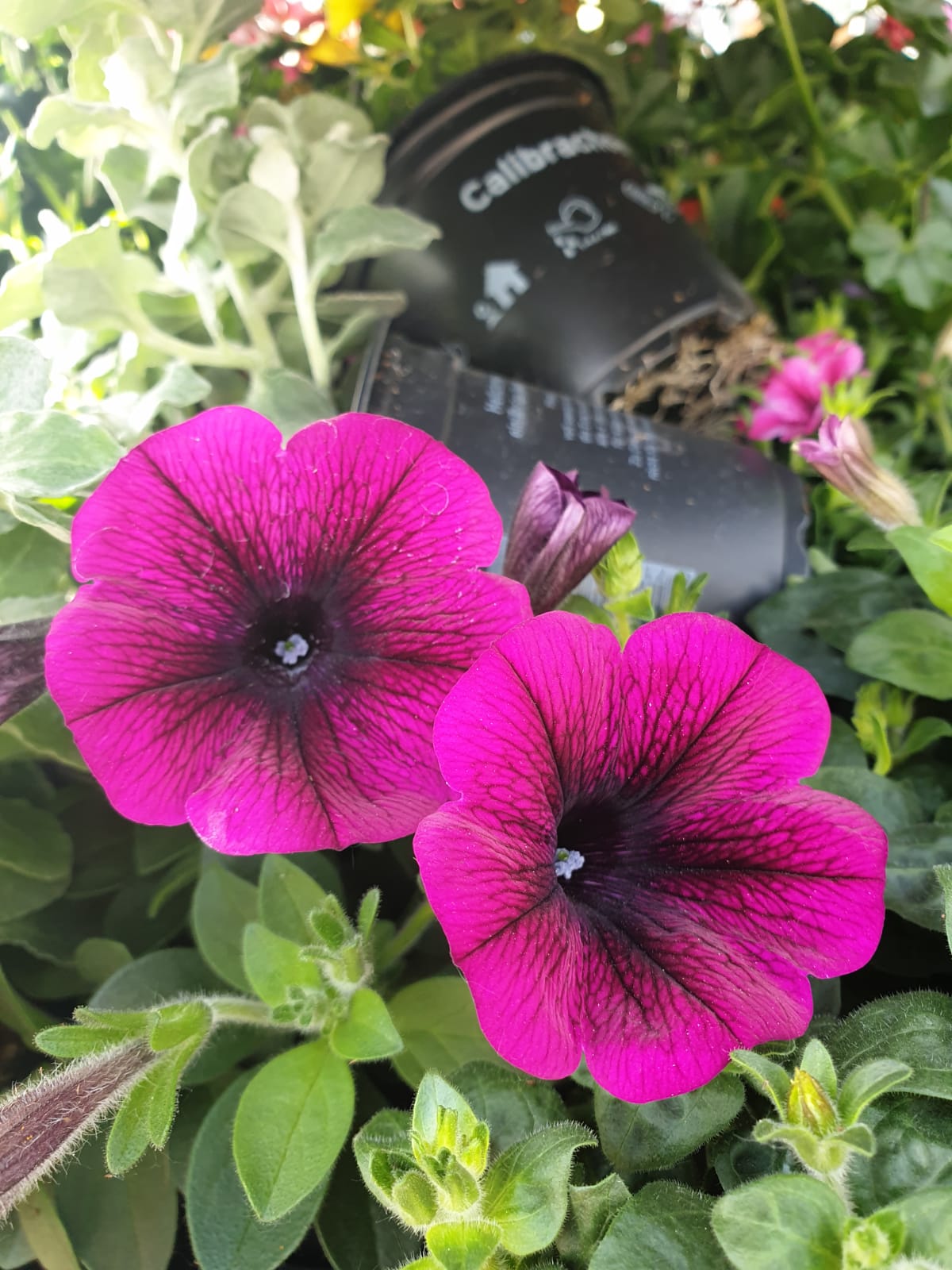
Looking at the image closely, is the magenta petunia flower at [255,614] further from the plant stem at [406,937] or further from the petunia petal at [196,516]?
the plant stem at [406,937]

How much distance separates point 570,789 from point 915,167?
71 cm

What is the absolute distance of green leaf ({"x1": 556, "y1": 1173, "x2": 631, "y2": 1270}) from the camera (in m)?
0.28

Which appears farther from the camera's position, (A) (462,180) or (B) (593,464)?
(A) (462,180)

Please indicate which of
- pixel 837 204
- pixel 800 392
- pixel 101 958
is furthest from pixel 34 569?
pixel 837 204

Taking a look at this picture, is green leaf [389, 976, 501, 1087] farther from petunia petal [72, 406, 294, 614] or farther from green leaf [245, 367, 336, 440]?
green leaf [245, 367, 336, 440]

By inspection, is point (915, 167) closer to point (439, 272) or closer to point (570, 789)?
point (439, 272)

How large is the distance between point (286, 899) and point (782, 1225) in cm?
23

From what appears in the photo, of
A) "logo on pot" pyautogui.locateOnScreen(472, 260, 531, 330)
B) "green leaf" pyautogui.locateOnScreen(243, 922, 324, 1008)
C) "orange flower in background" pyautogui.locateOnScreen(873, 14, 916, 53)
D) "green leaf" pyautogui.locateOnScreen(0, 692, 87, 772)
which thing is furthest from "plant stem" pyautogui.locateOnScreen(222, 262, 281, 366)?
"orange flower in background" pyautogui.locateOnScreen(873, 14, 916, 53)

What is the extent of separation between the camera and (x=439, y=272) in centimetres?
65

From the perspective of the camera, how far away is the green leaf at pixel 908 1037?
0.95 feet

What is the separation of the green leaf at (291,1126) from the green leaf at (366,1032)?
11 millimetres

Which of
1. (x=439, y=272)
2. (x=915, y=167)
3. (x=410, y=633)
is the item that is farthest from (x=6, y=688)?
(x=915, y=167)

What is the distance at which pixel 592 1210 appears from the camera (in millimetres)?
287

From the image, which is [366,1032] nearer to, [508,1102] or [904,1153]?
[508,1102]
